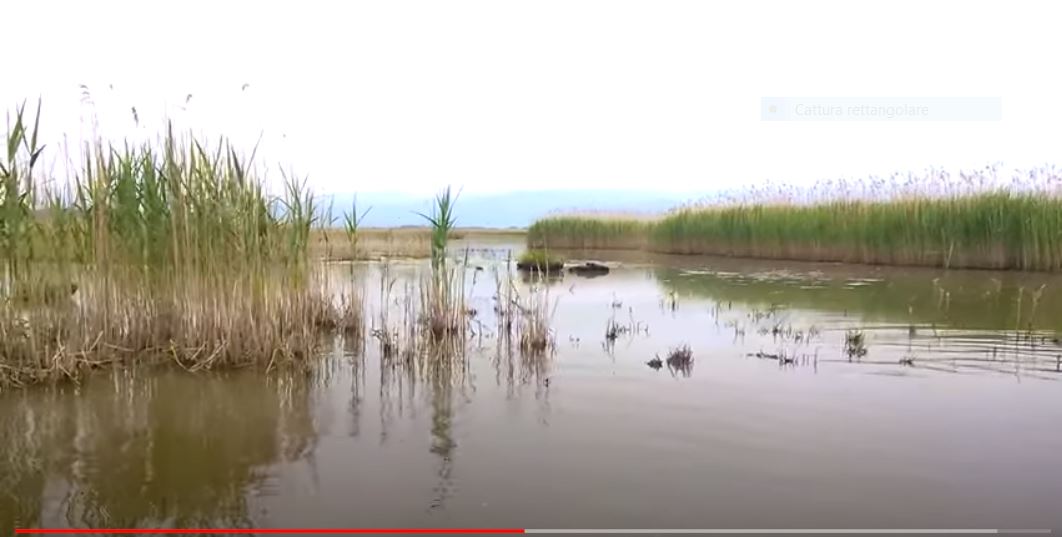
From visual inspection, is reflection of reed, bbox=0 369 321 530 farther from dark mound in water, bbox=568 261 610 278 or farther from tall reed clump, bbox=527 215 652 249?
tall reed clump, bbox=527 215 652 249

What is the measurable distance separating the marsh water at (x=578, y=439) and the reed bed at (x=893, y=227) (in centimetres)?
648

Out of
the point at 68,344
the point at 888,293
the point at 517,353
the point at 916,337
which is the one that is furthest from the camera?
the point at 888,293

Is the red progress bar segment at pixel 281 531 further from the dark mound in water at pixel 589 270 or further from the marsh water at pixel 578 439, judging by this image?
the dark mound in water at pixel 589 270

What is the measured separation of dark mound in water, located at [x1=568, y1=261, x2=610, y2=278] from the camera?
13858 millimetres

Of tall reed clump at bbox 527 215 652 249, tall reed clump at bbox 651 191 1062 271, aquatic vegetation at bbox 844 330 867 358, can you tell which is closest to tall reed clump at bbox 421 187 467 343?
aquatic vegetation at bbox 844 330 867 358

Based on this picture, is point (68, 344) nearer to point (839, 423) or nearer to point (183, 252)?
point (183, 252)

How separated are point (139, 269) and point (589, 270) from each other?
34.2 ft

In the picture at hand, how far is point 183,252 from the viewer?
5.02 meters

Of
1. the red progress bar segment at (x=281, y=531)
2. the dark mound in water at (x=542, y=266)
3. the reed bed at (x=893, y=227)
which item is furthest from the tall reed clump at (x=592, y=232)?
the red progress bar segment at (x=281, y=531)

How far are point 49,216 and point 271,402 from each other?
211cm

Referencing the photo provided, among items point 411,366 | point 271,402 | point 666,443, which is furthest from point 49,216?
point 666,443

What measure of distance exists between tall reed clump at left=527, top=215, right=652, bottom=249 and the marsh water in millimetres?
17939

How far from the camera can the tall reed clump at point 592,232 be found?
2398cm

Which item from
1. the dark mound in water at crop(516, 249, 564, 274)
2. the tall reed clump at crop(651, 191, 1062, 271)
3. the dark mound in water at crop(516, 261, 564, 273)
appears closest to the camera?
the tall reed clump at crop(651, 191, 1062, 271)
